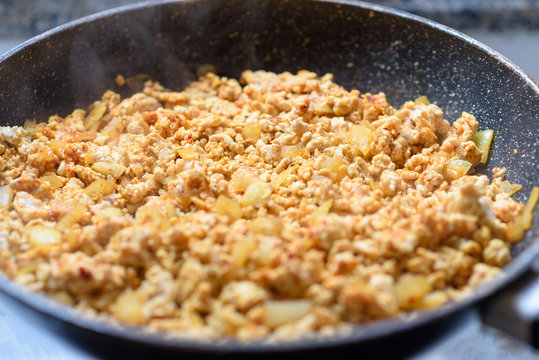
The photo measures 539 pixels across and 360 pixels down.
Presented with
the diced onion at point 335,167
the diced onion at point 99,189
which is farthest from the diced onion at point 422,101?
the diced onion at point 99,189

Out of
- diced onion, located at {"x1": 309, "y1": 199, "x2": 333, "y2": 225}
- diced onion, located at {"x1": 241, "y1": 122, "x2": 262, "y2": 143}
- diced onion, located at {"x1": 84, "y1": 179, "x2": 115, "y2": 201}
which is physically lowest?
diced onion, located at {"x1": 84, "y1": 179, "x2": 115, "y2": 201}

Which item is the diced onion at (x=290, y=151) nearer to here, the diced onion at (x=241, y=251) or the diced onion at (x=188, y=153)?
the diced onion at (x=188, y=153)

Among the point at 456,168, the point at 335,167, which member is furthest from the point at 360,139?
the point at 456,168

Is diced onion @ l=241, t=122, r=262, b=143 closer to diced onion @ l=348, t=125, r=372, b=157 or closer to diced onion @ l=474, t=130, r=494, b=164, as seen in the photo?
diced onion @ l=348, t=125, r=372, b=157

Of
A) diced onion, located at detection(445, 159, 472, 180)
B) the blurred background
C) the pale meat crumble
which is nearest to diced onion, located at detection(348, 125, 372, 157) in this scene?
the pale meat crumble

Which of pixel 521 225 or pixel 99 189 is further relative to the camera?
pixel 99 189

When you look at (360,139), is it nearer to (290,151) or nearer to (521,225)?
(290,151)
